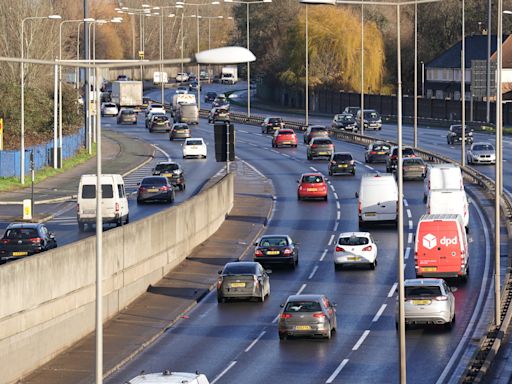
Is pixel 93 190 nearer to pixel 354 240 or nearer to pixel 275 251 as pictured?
pixel 275 251

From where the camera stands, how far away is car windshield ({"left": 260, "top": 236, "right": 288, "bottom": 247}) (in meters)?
53.4

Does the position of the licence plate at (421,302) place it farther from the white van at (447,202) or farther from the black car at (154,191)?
the black car at (154,191)

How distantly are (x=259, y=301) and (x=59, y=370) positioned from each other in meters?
12.3

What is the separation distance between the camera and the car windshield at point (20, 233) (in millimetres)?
50531

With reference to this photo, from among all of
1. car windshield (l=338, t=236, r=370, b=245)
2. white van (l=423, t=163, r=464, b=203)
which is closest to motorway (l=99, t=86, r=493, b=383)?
car windshield (l=338, t=236, r=370, b=245)

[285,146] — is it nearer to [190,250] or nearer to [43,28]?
[43,28]

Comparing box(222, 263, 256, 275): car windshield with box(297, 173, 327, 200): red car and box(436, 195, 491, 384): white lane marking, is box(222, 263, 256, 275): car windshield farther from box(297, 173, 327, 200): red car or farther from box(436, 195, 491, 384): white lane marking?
box(297, 173, 327, 200): red car

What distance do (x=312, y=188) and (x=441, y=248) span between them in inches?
981

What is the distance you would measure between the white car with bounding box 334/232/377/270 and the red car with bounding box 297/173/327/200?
2043cm

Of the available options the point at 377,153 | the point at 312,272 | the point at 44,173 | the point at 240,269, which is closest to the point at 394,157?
the point at 377,153

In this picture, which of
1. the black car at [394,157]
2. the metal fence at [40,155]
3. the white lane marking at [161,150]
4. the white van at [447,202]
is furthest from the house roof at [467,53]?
the white van at [447,202]

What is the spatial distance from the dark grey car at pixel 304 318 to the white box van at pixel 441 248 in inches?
381

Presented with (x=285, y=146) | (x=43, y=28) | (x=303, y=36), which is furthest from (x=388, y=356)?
(x=303, y=36)

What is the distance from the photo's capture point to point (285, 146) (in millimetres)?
107062
